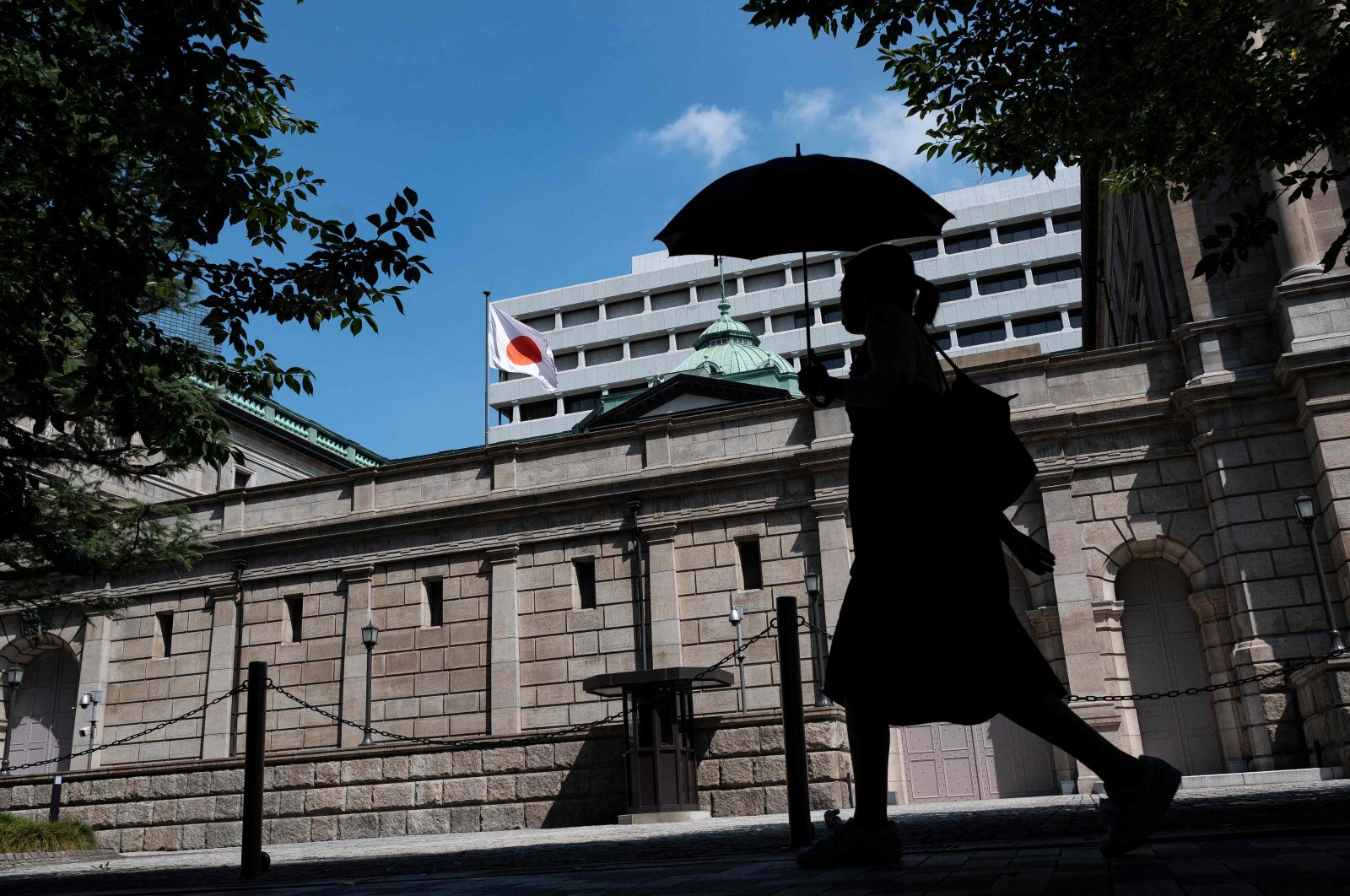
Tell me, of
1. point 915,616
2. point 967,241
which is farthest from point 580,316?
point 915,616

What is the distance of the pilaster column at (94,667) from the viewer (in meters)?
26.3

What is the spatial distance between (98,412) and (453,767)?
311 inches

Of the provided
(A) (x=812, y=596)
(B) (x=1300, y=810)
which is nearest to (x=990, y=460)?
(B) (x=1300, y=810)

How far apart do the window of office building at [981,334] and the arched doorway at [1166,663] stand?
51551 millimetres

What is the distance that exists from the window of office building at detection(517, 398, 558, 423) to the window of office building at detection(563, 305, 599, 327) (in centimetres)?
680

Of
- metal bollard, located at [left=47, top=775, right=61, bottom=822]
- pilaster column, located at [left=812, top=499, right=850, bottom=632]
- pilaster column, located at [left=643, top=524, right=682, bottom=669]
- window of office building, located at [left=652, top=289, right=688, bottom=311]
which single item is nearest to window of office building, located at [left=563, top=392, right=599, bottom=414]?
window of office building, located at [left=652, top=289, right=688, bottom=311]

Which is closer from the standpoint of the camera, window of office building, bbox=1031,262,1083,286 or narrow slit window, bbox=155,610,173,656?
narrow slit window, bbox=155,610,173,656

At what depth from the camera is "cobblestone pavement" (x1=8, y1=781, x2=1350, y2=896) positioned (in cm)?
355

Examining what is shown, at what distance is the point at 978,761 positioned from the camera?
21.5 meters

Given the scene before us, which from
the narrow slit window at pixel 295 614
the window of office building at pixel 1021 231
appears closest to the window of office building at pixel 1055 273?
the window of office building at pixel 1021 231

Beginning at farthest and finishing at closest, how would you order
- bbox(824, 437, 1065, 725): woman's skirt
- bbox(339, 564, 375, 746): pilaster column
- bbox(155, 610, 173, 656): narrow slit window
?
1. bbox(155, 610, 173, 656): narrow slit window
2. bbox(339, 564, 375, 746): pilaster column
3. bbox(824, 437, 1065, 725): woman's skirt

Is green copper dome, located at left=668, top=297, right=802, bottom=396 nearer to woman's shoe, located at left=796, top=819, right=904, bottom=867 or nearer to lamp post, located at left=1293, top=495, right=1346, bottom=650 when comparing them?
lamp post, located at left=1293, top=495, right=1346, bottom=650

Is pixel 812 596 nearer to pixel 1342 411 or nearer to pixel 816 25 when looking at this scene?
pixel 1342 411

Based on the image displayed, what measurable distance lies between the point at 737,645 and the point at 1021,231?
190ft
